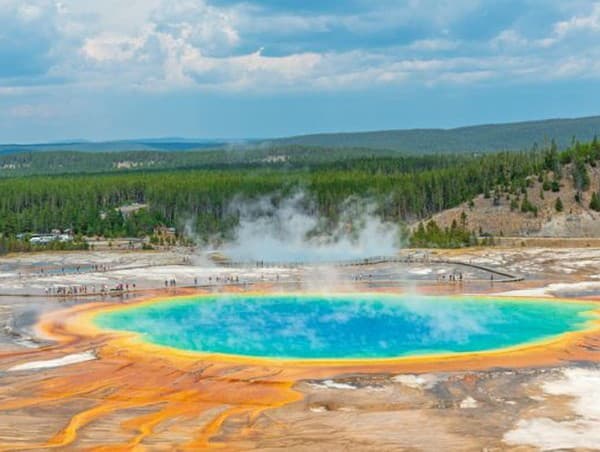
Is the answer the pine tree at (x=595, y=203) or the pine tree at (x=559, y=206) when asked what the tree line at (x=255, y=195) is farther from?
the pine tree at (x=559, y=206)

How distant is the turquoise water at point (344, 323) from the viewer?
34.3 metres

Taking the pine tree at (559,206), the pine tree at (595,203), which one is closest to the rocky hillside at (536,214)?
the pine tree at (559,206)

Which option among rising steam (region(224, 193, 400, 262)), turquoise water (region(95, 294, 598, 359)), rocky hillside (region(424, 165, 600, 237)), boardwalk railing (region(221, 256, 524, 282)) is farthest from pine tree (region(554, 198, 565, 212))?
turquoise water (region(95, 294, 598, 359))

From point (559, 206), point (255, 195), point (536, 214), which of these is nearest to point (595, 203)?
point (559, 206)

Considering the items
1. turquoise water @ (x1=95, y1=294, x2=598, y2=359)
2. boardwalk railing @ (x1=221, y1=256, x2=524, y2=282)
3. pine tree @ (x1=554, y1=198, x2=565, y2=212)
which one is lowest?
turquoise water @ (x1=95, y1=294, x2=598, y2=359)

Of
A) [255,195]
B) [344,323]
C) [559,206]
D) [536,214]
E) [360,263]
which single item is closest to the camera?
[344,323]

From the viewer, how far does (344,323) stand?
1586 inches

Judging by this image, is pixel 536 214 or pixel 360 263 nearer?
pixel 360 263

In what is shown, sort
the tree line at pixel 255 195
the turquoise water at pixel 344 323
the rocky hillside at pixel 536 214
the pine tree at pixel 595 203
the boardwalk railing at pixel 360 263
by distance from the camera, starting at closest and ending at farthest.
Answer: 1. the turquoise water at pixel 344 323
2. the boardwalk railing at pixel 360 263
3. the rocky hillside at pixel 536 214
4. the pine tree at pixel 595 203
5. the tree line at pixel 255 195

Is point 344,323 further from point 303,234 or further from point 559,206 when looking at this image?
point 303,234

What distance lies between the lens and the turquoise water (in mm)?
34344

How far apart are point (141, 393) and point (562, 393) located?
12.9 meters

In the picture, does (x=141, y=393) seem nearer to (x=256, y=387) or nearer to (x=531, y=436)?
(x=256, y=387)

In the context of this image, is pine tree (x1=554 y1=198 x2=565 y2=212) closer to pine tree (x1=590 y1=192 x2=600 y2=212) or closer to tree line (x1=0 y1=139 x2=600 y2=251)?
pine tree (x1=590 y1=192 x2=600 y2=212)
